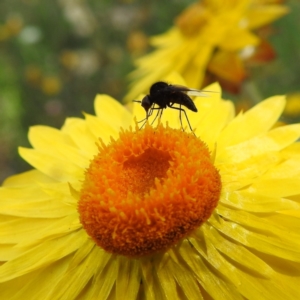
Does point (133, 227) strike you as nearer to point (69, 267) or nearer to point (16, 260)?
point (69, 267)

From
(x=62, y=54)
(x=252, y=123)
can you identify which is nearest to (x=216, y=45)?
(x=252, y=123)

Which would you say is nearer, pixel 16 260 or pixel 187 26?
pixel 16 260

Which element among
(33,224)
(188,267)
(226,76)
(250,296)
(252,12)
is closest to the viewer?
(250,296)

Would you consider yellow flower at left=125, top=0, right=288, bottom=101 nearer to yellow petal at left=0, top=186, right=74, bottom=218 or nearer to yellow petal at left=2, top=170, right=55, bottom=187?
yellow petal at left=2, top=170, right=55, bottom=187

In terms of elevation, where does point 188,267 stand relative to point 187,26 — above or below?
below

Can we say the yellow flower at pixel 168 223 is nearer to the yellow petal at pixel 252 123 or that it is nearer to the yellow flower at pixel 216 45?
the yellow petal at pixel 252 123

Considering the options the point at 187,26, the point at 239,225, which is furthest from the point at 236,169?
the point at 187,26
